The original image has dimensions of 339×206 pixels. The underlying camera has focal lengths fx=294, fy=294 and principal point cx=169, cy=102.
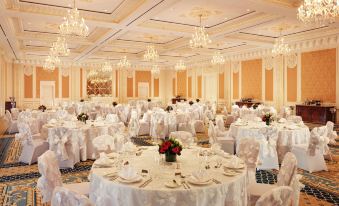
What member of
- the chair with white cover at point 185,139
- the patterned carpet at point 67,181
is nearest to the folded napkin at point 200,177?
the chair with white cover at point 185,139

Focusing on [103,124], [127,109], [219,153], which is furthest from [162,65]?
[219,153]

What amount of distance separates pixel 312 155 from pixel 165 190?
13.6ft

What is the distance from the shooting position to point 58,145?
5.91m

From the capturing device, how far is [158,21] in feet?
32.1

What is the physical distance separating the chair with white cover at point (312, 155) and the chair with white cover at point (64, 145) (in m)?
4.55

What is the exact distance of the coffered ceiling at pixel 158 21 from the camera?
7652 millimetres

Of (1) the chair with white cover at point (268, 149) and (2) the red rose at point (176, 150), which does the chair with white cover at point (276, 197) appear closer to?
(2) the red rose at point (176, 150)

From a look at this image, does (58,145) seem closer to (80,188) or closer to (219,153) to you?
(80,188)

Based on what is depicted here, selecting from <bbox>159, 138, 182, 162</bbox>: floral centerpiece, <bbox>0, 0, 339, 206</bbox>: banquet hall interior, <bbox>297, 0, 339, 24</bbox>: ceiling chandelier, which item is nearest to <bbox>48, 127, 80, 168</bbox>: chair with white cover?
<bbox>0, 0, 339, 206</bbox>: banquet hall interior

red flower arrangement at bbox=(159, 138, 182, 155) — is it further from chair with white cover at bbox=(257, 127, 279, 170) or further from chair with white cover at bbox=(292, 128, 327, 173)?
chair with white cover at bbox=(292, 128, 327, 173)

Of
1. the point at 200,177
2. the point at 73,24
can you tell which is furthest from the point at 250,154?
the point at 73,24

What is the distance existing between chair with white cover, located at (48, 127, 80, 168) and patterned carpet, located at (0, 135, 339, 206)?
187 mm

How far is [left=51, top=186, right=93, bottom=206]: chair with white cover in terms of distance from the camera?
1892mm

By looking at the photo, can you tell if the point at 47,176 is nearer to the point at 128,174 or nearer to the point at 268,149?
the point at 128,174
